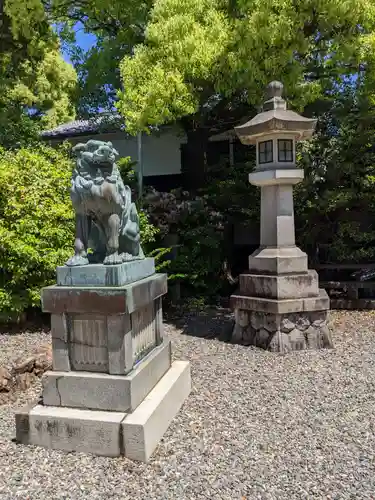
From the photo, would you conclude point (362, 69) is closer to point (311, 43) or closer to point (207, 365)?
point (311, 43)

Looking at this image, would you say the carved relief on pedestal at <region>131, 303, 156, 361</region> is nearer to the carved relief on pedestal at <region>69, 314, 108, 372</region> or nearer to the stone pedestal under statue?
the stone pedestal under statue

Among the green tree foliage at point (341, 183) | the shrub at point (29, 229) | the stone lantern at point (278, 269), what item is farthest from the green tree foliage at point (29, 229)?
the green tree foliage at point (341, 183)

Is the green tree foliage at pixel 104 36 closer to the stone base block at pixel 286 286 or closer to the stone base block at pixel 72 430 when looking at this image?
the stone base block at pixel 286 286

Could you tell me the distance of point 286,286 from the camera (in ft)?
19.5

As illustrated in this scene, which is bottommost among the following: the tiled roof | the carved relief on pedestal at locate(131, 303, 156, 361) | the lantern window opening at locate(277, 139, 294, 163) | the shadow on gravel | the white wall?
the shadow on gravel

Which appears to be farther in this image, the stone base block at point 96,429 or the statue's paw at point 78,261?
the statue's paw at point 78,261

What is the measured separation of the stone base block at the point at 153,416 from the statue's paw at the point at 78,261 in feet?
4.16

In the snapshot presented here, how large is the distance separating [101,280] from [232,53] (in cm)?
505

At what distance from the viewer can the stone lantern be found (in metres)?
5.93

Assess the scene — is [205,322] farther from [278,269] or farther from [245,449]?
[245,449]

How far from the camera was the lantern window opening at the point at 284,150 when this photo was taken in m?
6.23

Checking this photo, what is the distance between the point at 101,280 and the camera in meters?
3.34

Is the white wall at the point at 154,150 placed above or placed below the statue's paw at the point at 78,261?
above

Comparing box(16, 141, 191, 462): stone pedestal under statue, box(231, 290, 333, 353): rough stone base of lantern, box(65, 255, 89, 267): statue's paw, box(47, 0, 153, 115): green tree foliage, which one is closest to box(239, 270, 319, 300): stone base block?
box(231, 290, 333, 353): rough stone base of lantern
